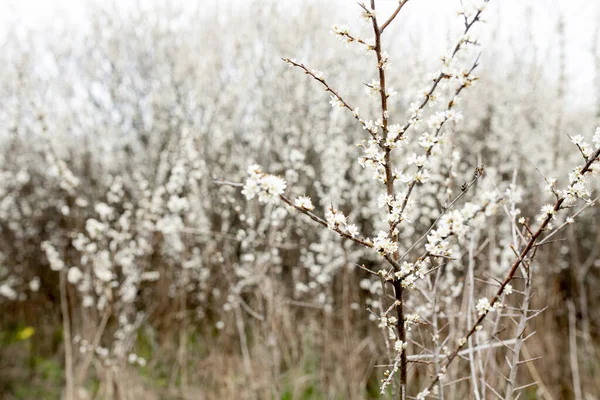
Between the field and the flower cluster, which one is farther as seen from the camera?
the field

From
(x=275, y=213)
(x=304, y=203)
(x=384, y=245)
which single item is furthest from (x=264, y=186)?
(x=275, y=213)

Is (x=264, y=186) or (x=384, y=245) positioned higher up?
(x=264, y=186)

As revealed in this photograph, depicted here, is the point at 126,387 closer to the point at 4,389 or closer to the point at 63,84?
the point at 4,389

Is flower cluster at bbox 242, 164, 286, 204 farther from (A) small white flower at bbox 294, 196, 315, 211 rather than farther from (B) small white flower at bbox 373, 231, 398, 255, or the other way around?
(B) small white flower at bbox 373, 231, 398, 255

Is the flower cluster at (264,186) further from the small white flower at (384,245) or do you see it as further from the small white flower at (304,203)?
the small white flower at (384,245)

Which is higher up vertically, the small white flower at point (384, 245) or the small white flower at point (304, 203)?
the small white flower at point (304, 203)

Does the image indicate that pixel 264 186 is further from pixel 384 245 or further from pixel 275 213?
pixel 275 213

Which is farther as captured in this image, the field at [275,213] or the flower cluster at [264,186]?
the field at [275,213]

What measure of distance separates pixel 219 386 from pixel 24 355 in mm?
2889

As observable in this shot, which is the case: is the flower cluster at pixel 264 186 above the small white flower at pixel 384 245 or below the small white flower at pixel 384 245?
above

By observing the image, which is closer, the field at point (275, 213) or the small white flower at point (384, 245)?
the small white flower at point (384, 245)

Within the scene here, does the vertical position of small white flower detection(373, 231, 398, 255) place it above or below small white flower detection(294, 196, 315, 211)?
below

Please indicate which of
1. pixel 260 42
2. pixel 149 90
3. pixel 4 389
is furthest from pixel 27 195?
pixel 260 42

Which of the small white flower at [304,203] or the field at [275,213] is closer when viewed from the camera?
the small white flower at [304,203]
